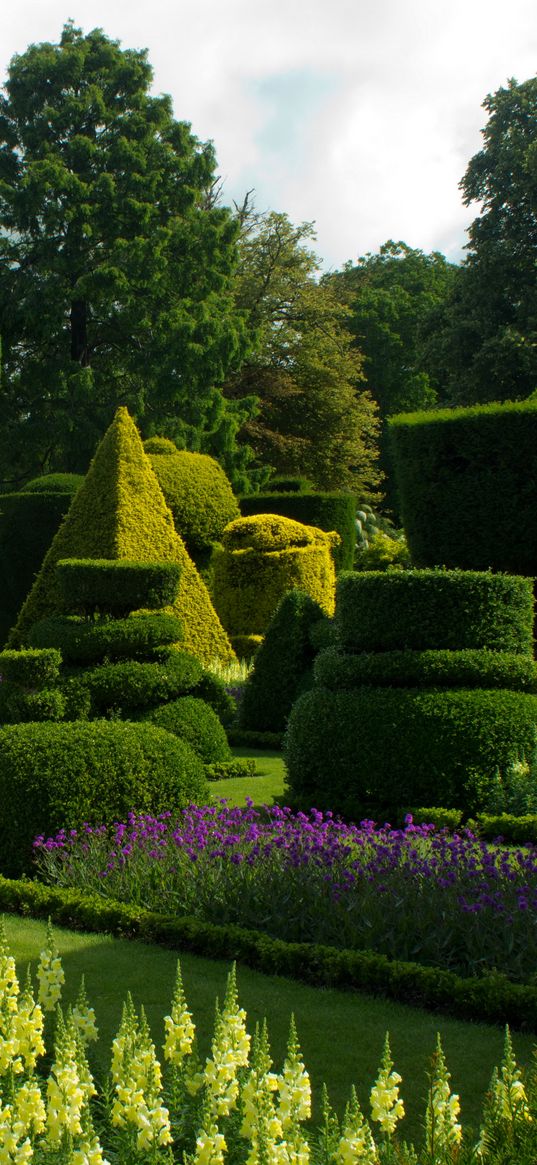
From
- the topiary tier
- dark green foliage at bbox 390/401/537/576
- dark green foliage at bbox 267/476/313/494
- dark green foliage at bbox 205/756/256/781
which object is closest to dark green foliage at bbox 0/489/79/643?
dark green foliage at bbox 267/476/313/494

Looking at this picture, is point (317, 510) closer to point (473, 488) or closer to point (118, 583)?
point (473, 488)

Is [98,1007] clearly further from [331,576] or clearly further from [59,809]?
[331,576]

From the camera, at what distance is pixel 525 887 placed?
5.61 metres

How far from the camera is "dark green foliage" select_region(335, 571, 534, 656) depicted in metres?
8.95

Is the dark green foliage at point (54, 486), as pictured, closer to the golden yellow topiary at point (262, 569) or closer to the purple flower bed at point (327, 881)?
the golden yellow topiary at point (262, 569)

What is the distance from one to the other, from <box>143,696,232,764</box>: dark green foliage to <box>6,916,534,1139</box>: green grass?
15.3ft

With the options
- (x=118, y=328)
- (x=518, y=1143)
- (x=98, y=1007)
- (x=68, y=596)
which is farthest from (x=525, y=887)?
(x=118, y=328)

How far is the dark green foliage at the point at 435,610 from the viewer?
29.4 feet

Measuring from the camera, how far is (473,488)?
12898 millimetres

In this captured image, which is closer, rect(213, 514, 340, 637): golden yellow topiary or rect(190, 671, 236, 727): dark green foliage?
rect(190, 671, 236, 727): dark green foliage

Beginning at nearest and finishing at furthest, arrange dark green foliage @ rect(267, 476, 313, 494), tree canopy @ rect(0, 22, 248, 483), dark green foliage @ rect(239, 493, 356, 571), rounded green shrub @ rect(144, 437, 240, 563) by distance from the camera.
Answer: rounded green shrub @ rect(144, 437, 240, 563) → dark green foliage @ rect(239, 493, 356, 571) → dark green foliage @ rect(267, 476, 313, 494) → tree canopy @ rect(0, 22, 248, 483)

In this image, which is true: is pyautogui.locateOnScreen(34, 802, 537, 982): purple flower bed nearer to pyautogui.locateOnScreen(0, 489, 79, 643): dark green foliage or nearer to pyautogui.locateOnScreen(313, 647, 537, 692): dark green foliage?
pyautogui.locateOnScreen(313, 647, 537, 692): dark green foliage

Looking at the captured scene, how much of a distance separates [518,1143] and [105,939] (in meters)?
3.61

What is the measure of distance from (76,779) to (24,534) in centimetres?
1159
